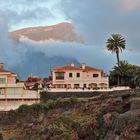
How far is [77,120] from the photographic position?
6041 centimetres

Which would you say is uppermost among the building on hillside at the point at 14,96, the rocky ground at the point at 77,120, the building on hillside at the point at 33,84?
the building on hillside at the point at 33,84

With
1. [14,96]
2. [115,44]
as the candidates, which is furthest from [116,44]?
[14,96]

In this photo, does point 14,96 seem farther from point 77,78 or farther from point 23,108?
point 77,78

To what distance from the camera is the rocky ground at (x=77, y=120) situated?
44.6 metres

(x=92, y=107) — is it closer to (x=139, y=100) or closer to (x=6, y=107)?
(x=139, y=100)

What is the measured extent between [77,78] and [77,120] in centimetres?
3911

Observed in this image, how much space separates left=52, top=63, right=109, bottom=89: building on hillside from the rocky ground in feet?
68.3

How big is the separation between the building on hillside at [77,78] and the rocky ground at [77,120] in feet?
68.3

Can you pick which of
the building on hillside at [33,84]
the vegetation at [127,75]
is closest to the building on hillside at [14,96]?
the building on hillside at [33,84]

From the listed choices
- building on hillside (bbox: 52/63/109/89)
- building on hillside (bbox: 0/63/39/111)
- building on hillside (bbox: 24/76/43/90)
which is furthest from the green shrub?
building on hillside (bbox: 52/63/109/89)

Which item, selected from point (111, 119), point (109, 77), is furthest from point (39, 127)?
point (109, 77)

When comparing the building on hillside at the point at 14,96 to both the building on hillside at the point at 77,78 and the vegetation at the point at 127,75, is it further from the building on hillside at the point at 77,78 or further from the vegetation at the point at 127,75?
the vegetation at the point at 127,75

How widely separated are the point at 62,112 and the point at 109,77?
106ft

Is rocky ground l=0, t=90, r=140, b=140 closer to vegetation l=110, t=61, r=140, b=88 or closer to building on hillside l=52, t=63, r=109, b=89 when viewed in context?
building on hillside l=52, t=63, r=109, b=89
